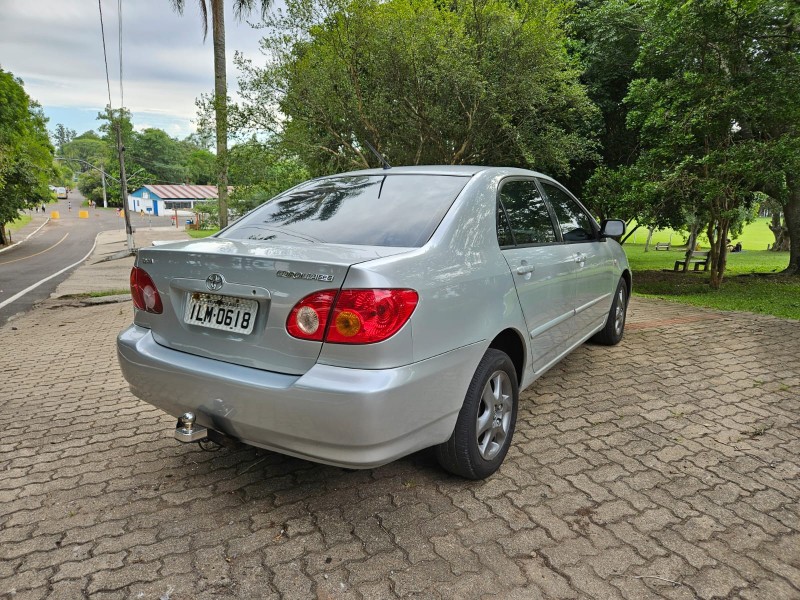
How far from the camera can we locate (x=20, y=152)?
2484 centimetres

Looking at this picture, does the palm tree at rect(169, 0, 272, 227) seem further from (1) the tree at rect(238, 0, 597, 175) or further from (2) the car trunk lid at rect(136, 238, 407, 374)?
(2) the car trunk lid at rect(136, 238, 407, 374)

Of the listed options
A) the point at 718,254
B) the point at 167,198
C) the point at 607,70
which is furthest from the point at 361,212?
the point at 167,198

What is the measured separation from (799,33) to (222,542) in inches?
501

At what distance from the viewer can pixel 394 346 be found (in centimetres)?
209

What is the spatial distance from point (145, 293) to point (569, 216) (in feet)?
9.99

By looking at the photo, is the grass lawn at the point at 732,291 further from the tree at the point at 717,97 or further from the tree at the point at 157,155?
the tree at the point at 157,155

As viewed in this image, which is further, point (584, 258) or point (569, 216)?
point (569, 216)

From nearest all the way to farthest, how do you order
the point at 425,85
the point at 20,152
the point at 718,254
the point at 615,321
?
the point at 615,321
the point at 425,85
the point at 718,254
the point at 20,152

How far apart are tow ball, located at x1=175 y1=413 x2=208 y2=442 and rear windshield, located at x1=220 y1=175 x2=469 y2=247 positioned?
977 mm

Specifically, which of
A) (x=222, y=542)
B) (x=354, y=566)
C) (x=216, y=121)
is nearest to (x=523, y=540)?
(x=354, y=566)

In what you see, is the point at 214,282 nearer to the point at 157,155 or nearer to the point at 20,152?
the point at 20,152

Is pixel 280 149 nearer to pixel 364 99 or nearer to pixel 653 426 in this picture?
pixel 364 99

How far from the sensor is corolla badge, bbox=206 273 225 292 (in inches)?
91.4

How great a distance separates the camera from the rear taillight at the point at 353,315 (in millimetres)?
2070
